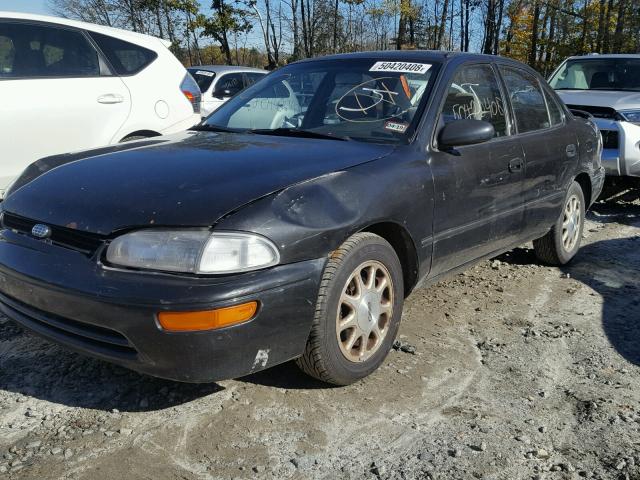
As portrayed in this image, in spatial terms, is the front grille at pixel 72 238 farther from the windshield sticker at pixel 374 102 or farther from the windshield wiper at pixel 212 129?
the windshield sticker at pixel 374 102

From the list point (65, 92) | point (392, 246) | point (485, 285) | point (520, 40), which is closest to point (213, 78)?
point (65, 92)

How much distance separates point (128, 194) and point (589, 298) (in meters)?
3.27

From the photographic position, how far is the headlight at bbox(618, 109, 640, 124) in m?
7.00

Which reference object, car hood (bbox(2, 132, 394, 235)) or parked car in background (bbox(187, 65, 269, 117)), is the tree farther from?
car hood (bbox(2, 132, 394, 235))

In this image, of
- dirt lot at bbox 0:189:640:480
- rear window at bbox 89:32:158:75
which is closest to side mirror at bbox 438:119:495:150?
dirt lot at bbox 0:189:640:480

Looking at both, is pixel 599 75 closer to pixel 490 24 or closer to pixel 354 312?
pixel 354 312

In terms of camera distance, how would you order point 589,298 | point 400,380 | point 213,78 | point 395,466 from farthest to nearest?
point 213,78, point 589,298, point 400,380, point 395,466

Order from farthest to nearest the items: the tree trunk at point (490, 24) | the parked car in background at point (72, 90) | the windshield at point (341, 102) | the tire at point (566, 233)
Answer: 1. the tree trunk at point (490, 24)
2. the parked car in background at point (72, 90)
3. the tire at point (566, 233)
4. the windshield at point (341, 102)

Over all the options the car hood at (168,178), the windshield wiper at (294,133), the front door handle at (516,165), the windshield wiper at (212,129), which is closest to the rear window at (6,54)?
the windshield wiper at (212,129)

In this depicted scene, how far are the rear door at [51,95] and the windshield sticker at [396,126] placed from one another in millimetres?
2990

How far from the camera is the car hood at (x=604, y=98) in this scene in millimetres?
7121

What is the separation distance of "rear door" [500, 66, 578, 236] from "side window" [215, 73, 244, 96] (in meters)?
7.10

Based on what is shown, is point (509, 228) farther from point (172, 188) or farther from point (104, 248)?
point (104, 248)

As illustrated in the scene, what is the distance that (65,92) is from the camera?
5.20 metres
